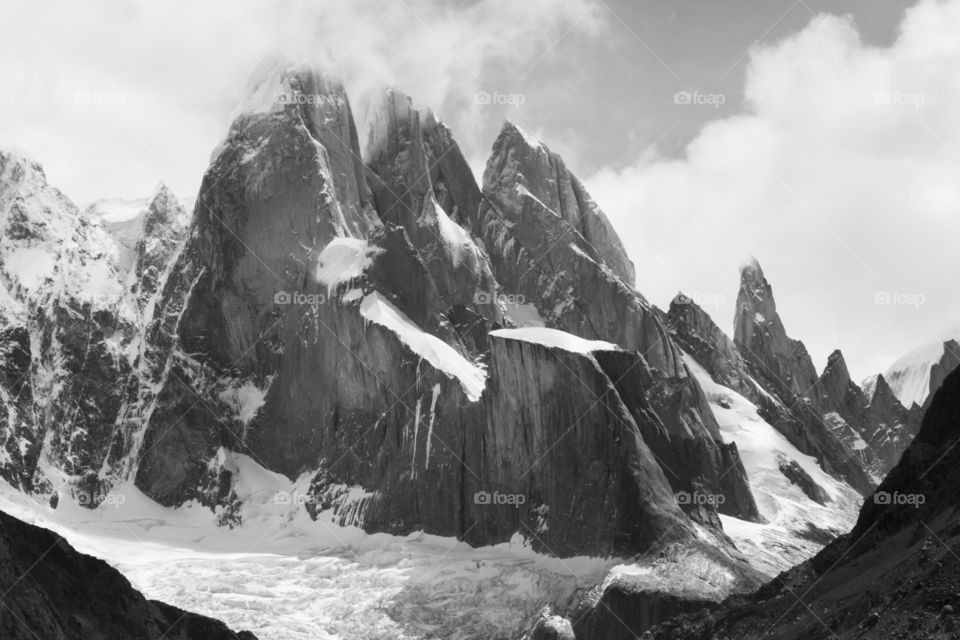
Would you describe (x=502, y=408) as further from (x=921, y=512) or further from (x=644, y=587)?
(x=921, y=512)

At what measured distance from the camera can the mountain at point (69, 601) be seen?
91.7m

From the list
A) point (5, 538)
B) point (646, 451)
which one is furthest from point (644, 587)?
point (5, 538)

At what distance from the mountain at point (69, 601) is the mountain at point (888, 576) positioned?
31.8m

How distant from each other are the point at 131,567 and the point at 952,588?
13416cm

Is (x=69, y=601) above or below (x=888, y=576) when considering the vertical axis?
above

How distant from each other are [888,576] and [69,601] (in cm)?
4517

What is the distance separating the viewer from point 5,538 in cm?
9625

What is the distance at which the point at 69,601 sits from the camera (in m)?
99.7

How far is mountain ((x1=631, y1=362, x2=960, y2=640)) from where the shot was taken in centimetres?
8156

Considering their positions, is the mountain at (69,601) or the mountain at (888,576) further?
the mountain at (69,601)

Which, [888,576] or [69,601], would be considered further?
[69,601]

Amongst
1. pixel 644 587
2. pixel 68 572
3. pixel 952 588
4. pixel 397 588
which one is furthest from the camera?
pixel 397 588

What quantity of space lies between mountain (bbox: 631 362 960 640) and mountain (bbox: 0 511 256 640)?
104 feet

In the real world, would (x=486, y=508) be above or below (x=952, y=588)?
above
